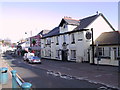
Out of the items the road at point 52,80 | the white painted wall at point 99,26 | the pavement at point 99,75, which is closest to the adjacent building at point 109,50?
the white painted wall at point 99,26

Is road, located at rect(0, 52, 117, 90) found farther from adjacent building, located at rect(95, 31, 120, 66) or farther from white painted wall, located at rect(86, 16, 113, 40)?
white painted wall, located at rect(86, 16, 113, 40)

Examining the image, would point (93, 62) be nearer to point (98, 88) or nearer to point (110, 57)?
point (110, 57)

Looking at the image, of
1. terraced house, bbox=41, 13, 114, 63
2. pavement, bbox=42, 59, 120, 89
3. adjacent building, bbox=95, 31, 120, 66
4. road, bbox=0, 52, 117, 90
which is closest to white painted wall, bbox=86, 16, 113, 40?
terraced house, bbox=41, 13, 114, 63

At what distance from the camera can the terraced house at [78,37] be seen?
2792 cm

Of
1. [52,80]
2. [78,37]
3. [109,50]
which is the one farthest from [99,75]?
[78,37]

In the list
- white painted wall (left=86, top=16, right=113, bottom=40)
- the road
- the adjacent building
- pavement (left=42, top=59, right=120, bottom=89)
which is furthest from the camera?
white painted wall (left=86, top=16, right=113, bottom=40)

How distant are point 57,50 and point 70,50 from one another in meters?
6.24

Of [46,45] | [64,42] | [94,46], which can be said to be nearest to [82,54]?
[94,46]

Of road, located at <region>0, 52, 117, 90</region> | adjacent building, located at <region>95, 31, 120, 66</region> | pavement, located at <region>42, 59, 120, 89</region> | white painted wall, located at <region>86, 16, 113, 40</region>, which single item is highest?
white painted wall, located at <region>86, 16, 113, 40</region>

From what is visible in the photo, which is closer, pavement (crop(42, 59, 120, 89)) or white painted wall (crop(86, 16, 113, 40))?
pavement (crop(42, 59, 120, 89))

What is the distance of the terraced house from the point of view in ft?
91.6

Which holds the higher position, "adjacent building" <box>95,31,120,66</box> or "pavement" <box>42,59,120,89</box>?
"adjacent building" <box>95,31,120,66</box>

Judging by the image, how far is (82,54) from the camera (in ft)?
93.8

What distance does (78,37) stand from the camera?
2948 cm
